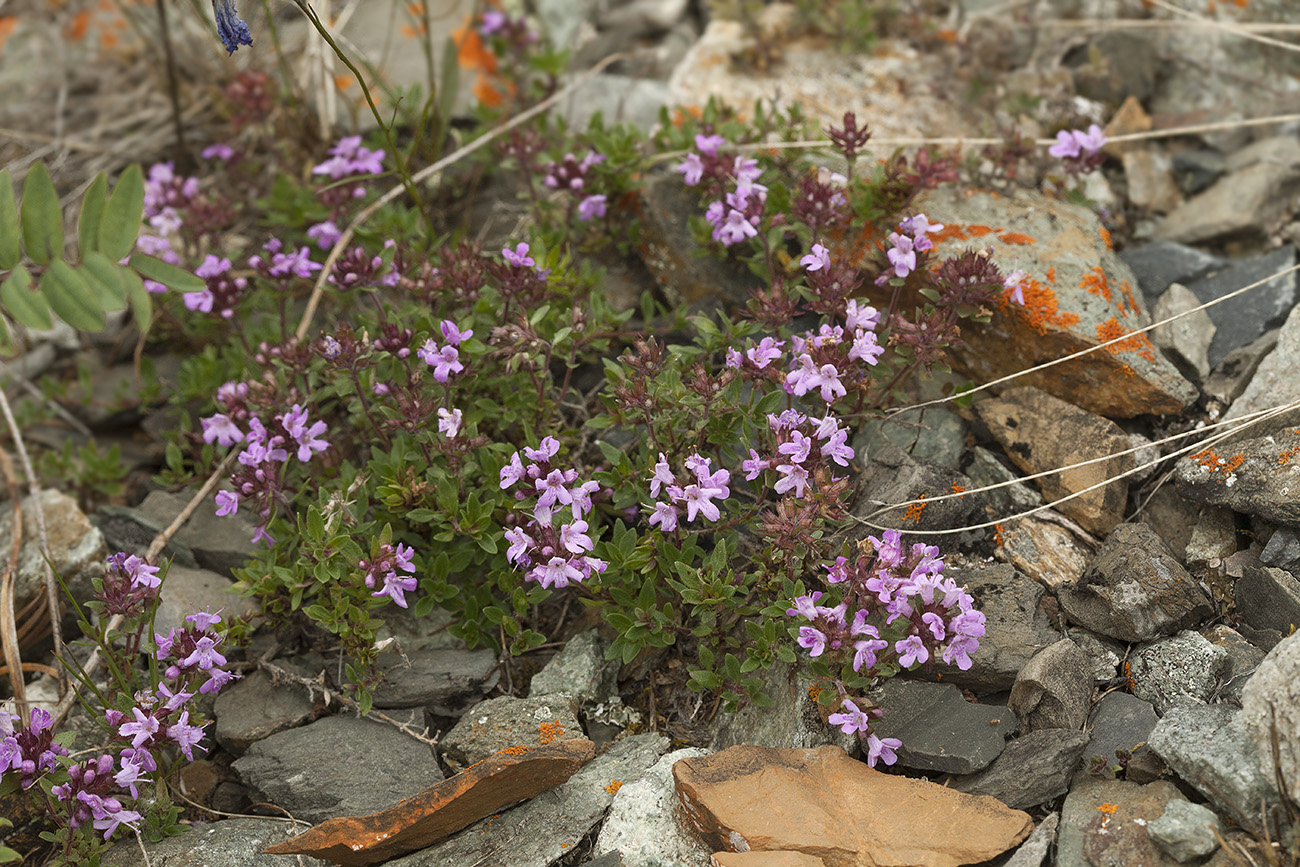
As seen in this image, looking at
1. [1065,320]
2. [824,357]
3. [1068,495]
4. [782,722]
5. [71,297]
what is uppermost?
[71,297]

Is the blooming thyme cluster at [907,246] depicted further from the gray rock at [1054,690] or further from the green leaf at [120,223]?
the green leaf at [120,223]

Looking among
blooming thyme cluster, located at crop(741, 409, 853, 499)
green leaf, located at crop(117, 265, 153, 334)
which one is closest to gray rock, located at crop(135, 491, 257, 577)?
green leaf, located at crop(117, 265, 153, 334)

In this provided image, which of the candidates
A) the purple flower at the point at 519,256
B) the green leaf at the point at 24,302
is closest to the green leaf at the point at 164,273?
the green leaf at the point at 24,302

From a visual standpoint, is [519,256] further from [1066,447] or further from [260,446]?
[1066,447]

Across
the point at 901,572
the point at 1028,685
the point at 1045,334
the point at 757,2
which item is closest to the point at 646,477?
the point at 901,572

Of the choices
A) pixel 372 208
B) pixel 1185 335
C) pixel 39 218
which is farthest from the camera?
pixel 372 208

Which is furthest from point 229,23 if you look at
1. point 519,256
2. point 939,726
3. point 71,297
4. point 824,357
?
point 939,726

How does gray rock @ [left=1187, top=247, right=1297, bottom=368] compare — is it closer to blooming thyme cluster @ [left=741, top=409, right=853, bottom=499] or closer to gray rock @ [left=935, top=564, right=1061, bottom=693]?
gray rock @ [left=935, top=564, right=1061, bottom=693]
